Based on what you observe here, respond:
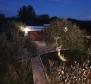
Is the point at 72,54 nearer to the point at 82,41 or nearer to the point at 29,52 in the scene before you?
the point at 82,41

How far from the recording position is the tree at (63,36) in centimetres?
2341

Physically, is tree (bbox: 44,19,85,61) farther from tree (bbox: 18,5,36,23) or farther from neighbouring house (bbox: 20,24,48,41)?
tree (bbox: 18,5,36,23)

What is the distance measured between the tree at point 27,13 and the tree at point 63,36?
26.6 m

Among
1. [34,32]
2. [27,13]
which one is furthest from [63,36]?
[27,13]

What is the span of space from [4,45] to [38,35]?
23247 mm

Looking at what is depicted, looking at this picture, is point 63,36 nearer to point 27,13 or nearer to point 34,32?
point 34,32

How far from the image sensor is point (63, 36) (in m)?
23.7

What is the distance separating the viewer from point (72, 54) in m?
23.8

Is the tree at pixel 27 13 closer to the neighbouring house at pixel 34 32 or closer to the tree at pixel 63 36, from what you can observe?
the neighbouring house at pixel 34 32

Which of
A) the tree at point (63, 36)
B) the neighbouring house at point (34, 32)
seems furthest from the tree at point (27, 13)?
the tree at point (63, 36)

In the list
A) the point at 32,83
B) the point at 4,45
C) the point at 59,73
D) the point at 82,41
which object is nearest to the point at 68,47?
the point at 82,41

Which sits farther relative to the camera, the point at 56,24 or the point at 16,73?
the point at 56,24

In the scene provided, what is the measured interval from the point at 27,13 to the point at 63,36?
2879 centimetres

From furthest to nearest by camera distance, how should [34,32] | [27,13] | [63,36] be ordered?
[27,13], [34,32], [63,36]
